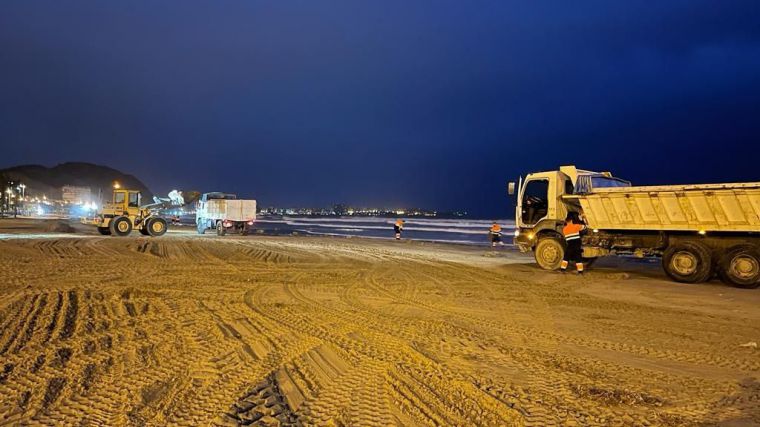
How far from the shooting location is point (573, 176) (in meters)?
15.4

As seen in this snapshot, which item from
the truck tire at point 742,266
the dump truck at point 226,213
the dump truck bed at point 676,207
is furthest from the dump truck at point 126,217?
the truck tire at point 742,266

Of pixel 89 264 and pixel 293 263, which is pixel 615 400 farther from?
pixel 89 264

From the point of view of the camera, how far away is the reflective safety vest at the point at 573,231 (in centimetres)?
1412

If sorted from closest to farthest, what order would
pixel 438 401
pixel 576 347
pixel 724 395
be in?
pixel 438 401 < pixel 724 395 < pixel 576 347

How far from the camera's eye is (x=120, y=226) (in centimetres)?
2733

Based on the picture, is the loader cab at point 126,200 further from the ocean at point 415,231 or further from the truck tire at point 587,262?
the truck tire at point 587,262

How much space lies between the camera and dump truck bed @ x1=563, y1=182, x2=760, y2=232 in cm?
1196

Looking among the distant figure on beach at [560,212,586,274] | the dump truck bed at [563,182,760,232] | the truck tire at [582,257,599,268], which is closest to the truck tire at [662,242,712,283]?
the dump truck bed at [563,182,760,232]

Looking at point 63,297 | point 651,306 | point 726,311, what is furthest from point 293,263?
point 726,311

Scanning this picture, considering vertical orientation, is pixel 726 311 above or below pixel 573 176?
below

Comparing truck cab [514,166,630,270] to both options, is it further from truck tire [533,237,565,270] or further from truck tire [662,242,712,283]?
truck tire [662,242,712,283]

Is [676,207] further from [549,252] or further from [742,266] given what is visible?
[549,252]

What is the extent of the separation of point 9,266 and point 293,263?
753 centimetres

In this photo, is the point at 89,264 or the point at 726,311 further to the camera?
the point at 89,264
